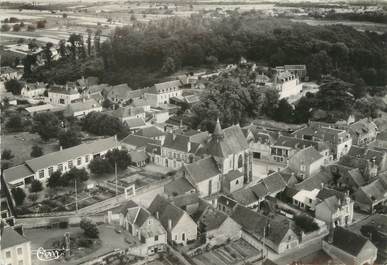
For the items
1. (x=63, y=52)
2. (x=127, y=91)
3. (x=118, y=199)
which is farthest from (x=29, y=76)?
(x=118, y=199)

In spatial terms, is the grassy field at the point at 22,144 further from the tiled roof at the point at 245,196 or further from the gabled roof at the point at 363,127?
the gabled roof at the point at 363,127

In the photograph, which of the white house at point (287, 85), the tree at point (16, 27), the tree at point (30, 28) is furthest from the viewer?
the tree at point (30, 28)

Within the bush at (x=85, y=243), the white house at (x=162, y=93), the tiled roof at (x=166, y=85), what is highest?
the tiled roof at (x=166, y=85)

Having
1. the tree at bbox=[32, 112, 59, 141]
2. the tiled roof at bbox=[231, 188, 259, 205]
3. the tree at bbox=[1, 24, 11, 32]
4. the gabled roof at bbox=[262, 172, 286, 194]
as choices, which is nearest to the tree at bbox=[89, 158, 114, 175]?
the tree at bbox=[32, 112, 59, 141]

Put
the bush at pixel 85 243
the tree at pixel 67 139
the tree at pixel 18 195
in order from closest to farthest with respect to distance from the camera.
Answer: the bush at pixel 85 243
the tree at pixel 18 195
the tree at pixel 67 139

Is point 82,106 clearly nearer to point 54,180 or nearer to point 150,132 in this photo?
point 150,132

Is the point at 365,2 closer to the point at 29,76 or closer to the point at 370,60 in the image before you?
the point at 370,60

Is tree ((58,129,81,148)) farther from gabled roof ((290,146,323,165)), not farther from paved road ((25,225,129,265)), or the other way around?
gabled roof ((290,146,323,165))

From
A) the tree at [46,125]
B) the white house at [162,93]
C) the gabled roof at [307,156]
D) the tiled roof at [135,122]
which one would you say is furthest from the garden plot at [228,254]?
the white house at [162,93]
